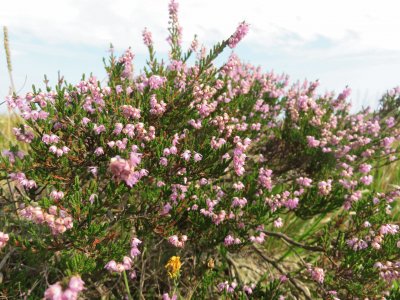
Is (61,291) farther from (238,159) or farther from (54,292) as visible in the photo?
(238,159)

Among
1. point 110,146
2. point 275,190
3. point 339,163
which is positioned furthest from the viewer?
point 275,190

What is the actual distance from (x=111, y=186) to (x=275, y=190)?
3.86 meters

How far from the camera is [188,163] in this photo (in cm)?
346

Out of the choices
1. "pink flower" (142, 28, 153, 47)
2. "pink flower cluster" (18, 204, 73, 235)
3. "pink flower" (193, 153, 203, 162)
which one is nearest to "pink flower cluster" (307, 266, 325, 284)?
"pink flower" (193, 153, 203, 162)

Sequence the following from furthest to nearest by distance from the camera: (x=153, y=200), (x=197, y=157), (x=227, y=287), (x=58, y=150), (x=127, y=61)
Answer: (x=127, y=61), (x=227, y=287), (x=153, y=200), (x=197, y=157), (x=58, y=150)

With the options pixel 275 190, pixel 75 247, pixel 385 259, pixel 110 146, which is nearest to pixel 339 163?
pixel 275 190

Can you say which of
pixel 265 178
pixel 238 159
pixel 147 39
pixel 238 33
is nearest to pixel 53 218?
pixel 238 159

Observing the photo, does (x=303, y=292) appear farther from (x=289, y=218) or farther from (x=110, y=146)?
(x=110, y=146)

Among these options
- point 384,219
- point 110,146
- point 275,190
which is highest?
point 110,146

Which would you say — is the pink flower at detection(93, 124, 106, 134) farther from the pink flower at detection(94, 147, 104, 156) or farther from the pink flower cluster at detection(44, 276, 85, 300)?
the pink flower cluster at detection(44, 276, 85, 300)

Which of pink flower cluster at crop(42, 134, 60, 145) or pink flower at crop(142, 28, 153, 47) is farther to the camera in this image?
pink flower at crop(142, 28, 153, 47)

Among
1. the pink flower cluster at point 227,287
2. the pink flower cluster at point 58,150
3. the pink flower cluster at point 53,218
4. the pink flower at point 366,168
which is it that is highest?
the pink flower cluster at point 58,150

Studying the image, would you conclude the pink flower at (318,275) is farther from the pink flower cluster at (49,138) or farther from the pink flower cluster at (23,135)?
the pink flower cluster at (23,135)

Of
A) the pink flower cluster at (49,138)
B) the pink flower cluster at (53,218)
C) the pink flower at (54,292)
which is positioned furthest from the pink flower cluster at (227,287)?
the pink flower at (54,292)
